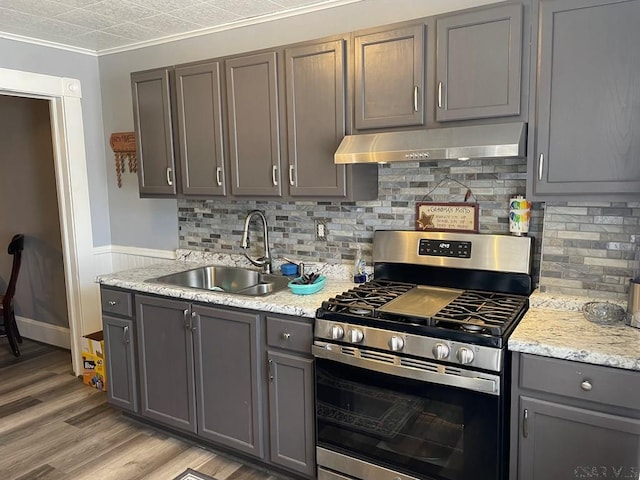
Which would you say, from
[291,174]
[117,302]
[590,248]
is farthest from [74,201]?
[590,248]

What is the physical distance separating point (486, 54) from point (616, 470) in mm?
1592

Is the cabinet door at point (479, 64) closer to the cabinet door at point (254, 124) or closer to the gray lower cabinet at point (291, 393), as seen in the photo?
the cabinet door at point (254, 124)

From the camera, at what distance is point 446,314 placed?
6.64 feet

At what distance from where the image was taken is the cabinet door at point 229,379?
2.51m

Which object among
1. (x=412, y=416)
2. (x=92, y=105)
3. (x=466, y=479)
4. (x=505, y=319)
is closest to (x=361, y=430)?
(x=412, y=416)

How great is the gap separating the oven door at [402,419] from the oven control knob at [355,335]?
0.16 ft

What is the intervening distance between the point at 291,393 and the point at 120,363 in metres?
1.27

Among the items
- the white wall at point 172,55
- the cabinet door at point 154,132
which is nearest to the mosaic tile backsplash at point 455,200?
the cabinet door at point 154,132

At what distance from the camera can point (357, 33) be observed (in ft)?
7.77

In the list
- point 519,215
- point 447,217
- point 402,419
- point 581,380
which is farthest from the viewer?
point 447,217

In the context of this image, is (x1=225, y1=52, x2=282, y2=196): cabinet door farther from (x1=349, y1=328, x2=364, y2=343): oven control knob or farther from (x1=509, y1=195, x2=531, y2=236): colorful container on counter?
(x1=509, y1=195, x2=531, y2=236): colorful container on counter

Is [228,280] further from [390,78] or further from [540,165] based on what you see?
[540,165]

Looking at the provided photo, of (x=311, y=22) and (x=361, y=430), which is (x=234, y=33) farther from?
(x=361, y=430)

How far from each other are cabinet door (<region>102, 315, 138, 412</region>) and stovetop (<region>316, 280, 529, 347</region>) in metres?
1.40
